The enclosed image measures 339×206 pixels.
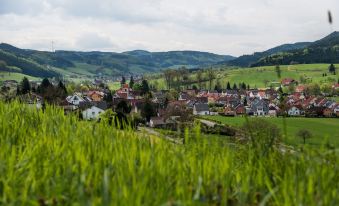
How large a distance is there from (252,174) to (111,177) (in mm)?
924

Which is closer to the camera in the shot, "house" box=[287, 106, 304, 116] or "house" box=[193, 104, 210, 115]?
"house" box=[287, 106, 304, 116]

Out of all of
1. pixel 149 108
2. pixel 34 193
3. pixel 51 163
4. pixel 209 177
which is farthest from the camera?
pixel 149 108

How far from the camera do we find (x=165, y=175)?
2658 mm

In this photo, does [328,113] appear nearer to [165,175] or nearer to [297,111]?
[297,111]

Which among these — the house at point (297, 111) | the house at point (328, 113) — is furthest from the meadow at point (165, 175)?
the house at point (297, 111)

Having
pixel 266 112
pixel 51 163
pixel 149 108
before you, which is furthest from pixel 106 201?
pixel 266 112

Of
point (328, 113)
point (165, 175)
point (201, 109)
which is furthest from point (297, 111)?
point (165, 175)

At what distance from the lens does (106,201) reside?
6.59ft

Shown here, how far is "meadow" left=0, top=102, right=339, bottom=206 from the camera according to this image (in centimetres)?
219

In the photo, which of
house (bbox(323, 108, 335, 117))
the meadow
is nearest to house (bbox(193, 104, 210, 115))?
house (bbox(323, 108, 335, 117))

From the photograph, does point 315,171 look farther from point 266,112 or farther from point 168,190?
point 266,112

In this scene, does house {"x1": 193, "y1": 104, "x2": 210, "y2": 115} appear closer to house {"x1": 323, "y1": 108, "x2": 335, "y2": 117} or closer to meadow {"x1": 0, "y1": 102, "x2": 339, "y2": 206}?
house {"x1": 323, "y1": 108, "x2": 335, "y2": 117}

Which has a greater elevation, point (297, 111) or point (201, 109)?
point (201, 109)

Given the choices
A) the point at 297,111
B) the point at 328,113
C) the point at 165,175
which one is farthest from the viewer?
the point at 297,111
